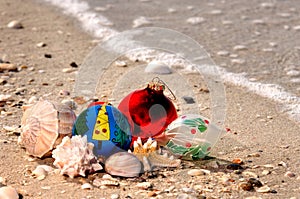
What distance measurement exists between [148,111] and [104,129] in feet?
0.86

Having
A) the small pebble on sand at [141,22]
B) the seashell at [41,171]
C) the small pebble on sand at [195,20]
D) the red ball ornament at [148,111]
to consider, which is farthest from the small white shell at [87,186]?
the small pebble on sand at [195,20]

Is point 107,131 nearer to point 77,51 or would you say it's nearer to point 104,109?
point 104,109

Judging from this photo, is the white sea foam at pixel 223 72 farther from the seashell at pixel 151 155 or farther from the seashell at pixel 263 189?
the seashell at pixel 151 155

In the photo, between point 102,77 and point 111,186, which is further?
point 102,77

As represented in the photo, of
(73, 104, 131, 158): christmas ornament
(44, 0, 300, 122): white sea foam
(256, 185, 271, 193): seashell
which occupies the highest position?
(44, 0, 300, 122): white sea foam

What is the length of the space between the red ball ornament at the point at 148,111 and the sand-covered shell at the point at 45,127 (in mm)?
300

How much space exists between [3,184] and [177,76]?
73.7 inches

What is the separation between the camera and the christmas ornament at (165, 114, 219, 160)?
3.30m

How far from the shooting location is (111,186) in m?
3.11

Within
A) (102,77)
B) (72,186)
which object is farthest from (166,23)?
(72,186)

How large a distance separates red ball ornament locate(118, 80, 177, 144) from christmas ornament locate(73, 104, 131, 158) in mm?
82

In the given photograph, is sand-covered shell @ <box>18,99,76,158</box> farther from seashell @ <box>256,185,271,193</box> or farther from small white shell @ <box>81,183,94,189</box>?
seashell @ <box>256,185,271,193</box>

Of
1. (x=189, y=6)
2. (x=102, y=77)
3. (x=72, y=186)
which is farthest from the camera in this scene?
(x=189, y=6)

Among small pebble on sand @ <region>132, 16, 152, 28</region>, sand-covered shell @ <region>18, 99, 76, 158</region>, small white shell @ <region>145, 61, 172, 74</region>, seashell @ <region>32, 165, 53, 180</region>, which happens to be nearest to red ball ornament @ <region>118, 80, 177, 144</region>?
sand-covered shell @ <region>18, 99, 76, 158</region>
